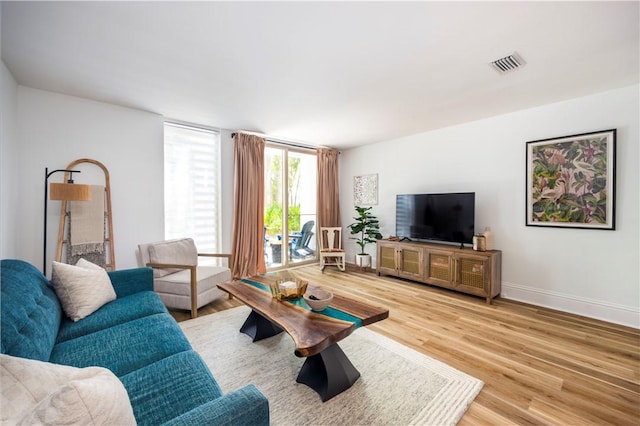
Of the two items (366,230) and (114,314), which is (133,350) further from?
(366,230)

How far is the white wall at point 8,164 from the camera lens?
242 centimetres

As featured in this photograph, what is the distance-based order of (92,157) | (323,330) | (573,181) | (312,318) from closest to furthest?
(323,330), (312,318), (573,181), (92,157)

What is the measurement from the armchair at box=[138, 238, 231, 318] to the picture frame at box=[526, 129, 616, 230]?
404 cm

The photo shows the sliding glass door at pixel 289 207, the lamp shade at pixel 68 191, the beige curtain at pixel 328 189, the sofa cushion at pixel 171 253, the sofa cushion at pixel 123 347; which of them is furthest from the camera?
the beige curtain at pixel 328 189

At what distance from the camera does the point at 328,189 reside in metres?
5.69

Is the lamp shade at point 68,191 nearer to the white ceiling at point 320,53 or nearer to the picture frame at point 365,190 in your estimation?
the white ceiling at point 320,53

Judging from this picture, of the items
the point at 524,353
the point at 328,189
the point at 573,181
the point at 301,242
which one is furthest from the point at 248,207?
the point at 573,181

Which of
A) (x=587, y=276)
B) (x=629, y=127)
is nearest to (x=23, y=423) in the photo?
(x=587, y=276)

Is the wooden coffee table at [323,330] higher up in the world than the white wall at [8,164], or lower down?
lower down

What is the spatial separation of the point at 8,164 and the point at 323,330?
11.1 feet

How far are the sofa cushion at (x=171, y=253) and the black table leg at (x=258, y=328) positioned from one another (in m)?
1.32

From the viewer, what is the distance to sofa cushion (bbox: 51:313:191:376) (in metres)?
1.40

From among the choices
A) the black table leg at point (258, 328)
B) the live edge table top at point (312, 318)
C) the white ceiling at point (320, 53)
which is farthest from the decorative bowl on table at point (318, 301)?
the white ceiling at point (320, 53)

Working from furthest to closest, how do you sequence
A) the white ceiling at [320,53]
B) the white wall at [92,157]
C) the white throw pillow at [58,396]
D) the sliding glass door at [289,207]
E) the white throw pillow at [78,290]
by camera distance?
the sliding glass door at [289,207], the white wall at [92,157], the white throw pillow at [78,290], the white ceiling at [320,53], the white throw pillow at [58,396]
